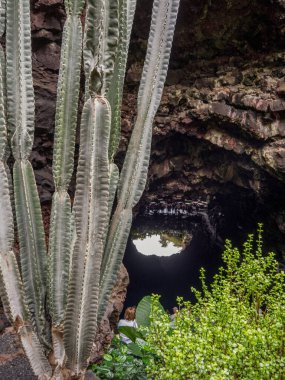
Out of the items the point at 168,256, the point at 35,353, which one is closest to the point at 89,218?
the point at 35,353

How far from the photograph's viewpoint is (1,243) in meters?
2.15

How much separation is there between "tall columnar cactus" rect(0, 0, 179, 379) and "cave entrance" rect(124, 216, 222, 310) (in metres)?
5.65

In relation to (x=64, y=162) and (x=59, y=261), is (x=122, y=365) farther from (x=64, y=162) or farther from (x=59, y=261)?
(x=64, y=162)

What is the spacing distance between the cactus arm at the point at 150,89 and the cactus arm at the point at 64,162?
412mm

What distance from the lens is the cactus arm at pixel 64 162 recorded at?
216cm

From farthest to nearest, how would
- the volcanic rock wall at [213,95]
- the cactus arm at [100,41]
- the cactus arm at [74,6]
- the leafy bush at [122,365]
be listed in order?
the volcanic rock wall at [213,95] < the leafy bush at [122,365] < the cactus arm at [74,6] < the cactus arm at [100,41]

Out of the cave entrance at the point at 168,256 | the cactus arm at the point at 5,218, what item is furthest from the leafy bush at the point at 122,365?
the cave entrance at the point at 168,256

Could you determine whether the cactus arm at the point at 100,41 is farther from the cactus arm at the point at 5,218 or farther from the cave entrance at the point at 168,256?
the cave entrance at the point at 168,256

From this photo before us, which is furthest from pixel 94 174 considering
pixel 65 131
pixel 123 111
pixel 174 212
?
pixel 174 212

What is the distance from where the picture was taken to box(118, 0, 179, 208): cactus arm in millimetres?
2475

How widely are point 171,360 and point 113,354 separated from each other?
1.31 m

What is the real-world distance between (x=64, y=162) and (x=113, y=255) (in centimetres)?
65

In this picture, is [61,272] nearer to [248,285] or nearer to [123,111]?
[248,285]

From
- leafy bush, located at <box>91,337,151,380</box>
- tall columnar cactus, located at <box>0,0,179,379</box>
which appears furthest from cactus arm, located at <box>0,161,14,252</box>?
leafy bush, located at <box>91,337,151,380</box>
